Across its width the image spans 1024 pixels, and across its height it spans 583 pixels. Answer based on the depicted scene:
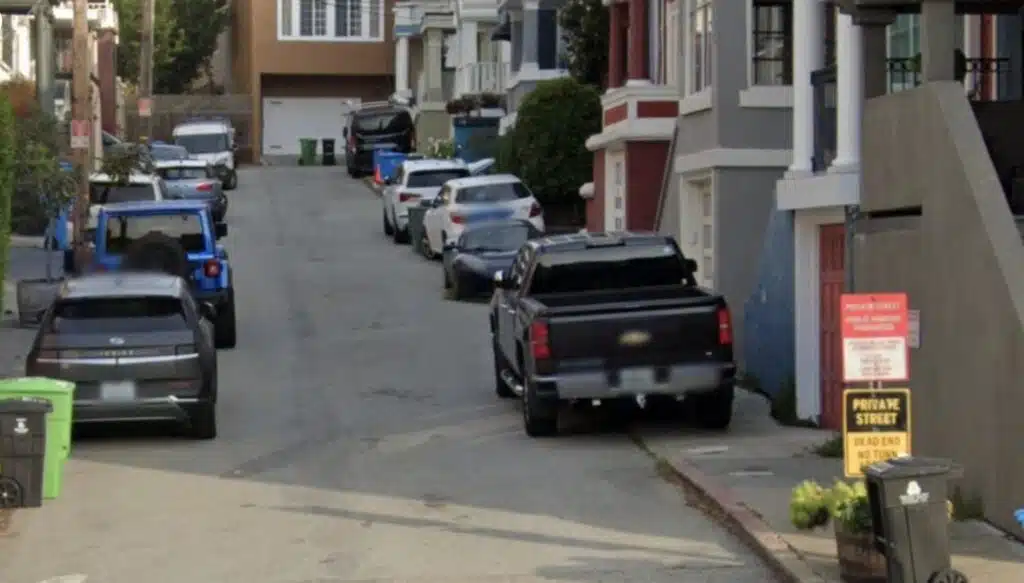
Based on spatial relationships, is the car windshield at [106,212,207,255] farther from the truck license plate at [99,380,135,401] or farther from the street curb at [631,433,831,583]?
the street curb at [631,433,831,583]

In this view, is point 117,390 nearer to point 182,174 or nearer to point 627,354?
point 627,354

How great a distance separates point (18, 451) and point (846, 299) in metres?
6.11

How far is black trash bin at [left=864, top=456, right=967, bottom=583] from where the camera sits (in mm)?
10461

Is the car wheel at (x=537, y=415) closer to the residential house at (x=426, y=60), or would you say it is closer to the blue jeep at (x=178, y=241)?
the blue jeep at (x=178, y=241)

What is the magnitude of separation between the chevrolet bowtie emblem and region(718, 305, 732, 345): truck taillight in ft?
2.27

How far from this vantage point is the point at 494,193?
116 ft

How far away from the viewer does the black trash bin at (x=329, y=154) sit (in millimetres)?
70375

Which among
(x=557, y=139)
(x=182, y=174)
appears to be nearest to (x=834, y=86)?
(x=557, y=139)

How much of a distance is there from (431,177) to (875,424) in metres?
29.4

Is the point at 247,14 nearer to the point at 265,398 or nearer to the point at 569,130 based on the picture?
the point at 569,130

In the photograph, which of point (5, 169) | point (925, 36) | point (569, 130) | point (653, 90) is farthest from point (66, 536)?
point (569, 130)

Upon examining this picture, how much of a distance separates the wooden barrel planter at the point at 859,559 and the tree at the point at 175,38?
196 feet

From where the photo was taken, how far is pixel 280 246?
39.7m

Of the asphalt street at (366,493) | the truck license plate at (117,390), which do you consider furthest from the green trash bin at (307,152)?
the truck license plate at (117,390)
